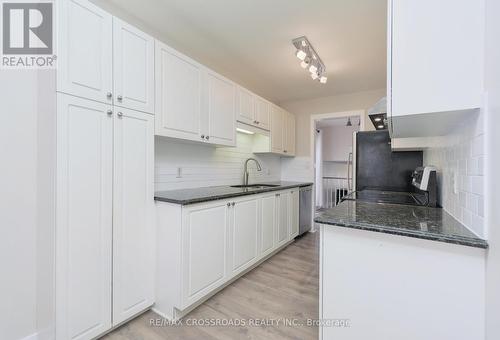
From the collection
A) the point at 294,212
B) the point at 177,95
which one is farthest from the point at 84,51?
the point at 294,212

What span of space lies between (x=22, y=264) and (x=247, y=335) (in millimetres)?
1480

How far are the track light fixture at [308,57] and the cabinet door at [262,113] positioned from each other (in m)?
0.88

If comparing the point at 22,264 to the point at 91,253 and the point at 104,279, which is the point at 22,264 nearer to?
the point at 91,253

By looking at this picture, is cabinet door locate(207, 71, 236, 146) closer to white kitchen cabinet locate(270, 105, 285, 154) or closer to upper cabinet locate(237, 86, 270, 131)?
upper cabinet locate(237, 86, 270, 131)

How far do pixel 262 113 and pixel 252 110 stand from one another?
0.29m

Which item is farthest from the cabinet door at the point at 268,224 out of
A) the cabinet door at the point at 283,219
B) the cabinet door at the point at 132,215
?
the cabinet door at the point at 132,215

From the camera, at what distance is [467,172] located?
102 cm

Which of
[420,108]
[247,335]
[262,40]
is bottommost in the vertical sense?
[247,335]

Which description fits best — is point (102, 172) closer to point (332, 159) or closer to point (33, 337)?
point (33, 337)

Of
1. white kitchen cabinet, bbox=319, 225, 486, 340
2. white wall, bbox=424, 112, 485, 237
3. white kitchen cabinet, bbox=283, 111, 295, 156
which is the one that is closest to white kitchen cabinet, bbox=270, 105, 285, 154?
white kitchen cabinet, bbox=283, 111, 295, 156

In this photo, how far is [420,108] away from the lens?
95 cm

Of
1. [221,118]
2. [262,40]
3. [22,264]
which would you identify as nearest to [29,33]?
[22,264]

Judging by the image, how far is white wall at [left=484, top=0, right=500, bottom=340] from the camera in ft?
2.40

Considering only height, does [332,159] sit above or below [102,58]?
below
